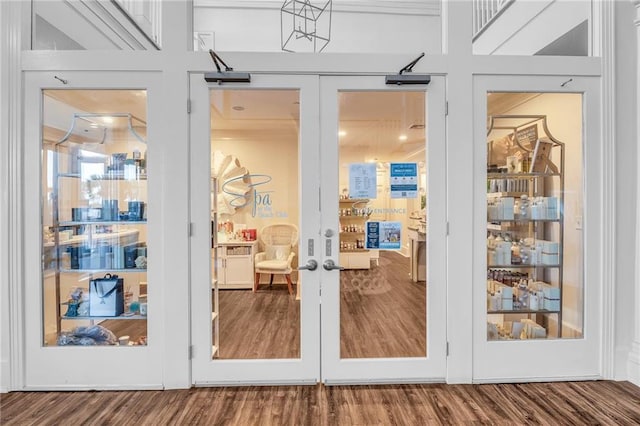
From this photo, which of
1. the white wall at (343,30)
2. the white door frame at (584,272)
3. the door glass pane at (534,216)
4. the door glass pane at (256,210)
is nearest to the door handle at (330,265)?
the door glass pane at (256,210)

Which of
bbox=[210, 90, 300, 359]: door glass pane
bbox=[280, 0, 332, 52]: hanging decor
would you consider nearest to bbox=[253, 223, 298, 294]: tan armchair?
bbox=[210, 90, 300, 359]: door glass pane

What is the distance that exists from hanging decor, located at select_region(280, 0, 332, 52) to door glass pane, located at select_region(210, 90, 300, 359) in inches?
21.9

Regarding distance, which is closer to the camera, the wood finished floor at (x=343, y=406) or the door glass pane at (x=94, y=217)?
the wood finished floor at (x=343, y=406)

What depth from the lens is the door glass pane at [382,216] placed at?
7.55 feet

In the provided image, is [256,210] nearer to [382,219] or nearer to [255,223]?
[255,223]

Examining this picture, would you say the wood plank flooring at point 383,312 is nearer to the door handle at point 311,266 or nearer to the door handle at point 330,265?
the door handle at point 330,265

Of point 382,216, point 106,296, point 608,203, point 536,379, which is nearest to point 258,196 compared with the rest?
point 382,216

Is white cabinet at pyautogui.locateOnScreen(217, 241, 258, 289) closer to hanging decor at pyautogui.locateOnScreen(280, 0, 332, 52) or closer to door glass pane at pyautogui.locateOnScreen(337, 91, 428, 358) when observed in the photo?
door glass pane at pyautogui.locateOnScreen(337, 91, 428, 358)

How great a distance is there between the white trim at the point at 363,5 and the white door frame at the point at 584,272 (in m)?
0.81

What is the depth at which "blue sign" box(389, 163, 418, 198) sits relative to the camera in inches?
90.7

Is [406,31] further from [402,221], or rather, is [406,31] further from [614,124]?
[614,124]

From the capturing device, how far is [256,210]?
2.31 meters

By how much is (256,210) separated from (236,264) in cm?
47

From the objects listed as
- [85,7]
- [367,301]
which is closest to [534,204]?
[367,301]
